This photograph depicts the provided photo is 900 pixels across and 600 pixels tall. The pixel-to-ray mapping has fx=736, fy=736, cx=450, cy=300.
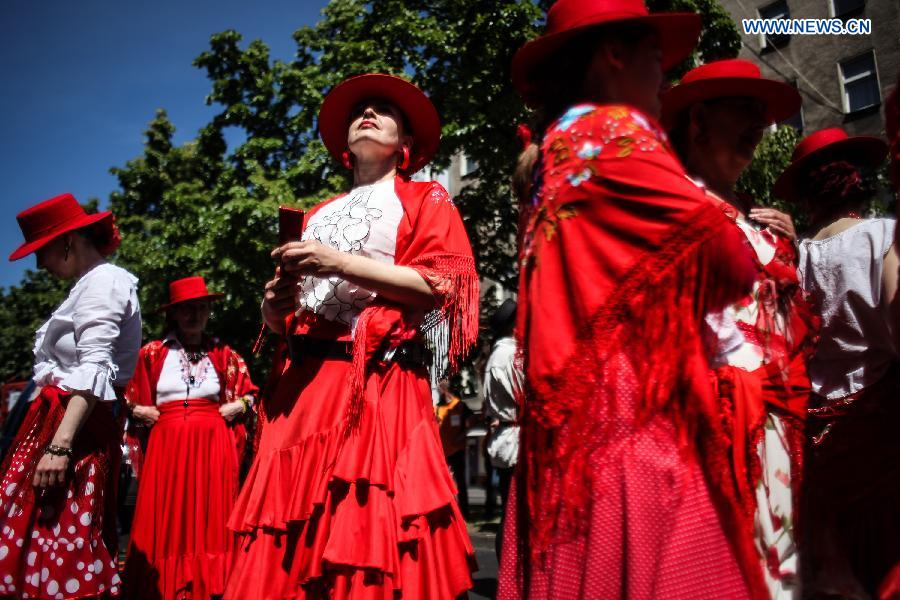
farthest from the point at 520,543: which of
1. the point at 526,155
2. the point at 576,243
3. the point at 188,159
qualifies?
the point at 188,159

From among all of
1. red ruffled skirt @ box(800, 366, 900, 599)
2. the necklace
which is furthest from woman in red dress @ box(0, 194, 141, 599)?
red ruffled skirt @ box(800, 366, 900, 599)

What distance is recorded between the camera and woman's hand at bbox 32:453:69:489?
10.6ft

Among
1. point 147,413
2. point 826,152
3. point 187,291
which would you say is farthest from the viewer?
point 187,291

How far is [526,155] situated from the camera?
1.76 m

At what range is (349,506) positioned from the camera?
2434mm

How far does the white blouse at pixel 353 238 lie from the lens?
110 inches

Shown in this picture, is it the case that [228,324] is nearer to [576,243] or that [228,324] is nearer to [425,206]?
[425,206]

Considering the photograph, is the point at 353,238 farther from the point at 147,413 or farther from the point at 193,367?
the point at 147,413

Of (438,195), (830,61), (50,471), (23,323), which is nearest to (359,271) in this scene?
(438,195)

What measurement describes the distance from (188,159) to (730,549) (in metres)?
22.3

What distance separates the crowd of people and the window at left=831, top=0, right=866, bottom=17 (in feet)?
56.8

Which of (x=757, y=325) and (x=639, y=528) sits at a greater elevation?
(x=757, y=325)

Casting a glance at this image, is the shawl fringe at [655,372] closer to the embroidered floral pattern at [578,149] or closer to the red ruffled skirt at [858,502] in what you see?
the embroidered floral pattern at [578,149]

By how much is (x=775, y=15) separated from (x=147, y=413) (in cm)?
1999
